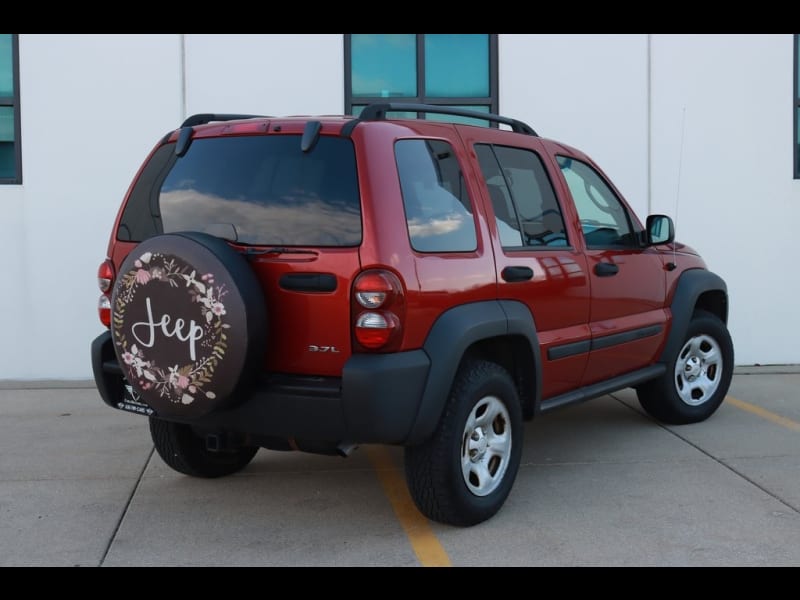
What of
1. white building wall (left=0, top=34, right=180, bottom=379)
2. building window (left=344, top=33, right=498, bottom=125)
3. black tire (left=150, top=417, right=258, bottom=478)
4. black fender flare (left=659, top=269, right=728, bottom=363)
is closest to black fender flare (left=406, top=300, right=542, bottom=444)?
black tire (left=150, top=417, right=258, bottom=478)

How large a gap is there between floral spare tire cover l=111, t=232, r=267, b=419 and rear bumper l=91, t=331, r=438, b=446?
0.43ft

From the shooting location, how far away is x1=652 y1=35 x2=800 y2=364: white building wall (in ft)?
27.0

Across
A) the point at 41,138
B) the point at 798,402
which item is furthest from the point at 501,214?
the point at 41,138

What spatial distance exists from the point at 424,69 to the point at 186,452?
189 inches

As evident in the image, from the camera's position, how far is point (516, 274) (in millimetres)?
4266

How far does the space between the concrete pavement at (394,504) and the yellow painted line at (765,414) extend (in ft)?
0.07

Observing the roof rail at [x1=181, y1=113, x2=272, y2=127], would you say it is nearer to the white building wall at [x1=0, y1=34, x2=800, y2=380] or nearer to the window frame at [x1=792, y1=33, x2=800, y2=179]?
the white building wall at [x1=0, y1=34, x2=800, y2=380]

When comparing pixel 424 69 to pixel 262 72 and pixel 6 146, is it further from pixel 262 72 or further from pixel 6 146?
pixel 6 146

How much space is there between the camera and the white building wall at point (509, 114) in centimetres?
773

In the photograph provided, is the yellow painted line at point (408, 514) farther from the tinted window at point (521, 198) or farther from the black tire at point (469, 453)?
the tinted window at point (521, 198)

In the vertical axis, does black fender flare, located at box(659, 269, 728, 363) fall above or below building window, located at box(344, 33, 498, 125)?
below

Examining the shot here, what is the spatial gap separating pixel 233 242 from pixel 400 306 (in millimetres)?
783

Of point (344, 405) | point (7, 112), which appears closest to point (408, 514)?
point (344, 405)

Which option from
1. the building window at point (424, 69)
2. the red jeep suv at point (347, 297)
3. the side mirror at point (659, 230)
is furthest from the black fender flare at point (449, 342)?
the building window at point (424, 69)
